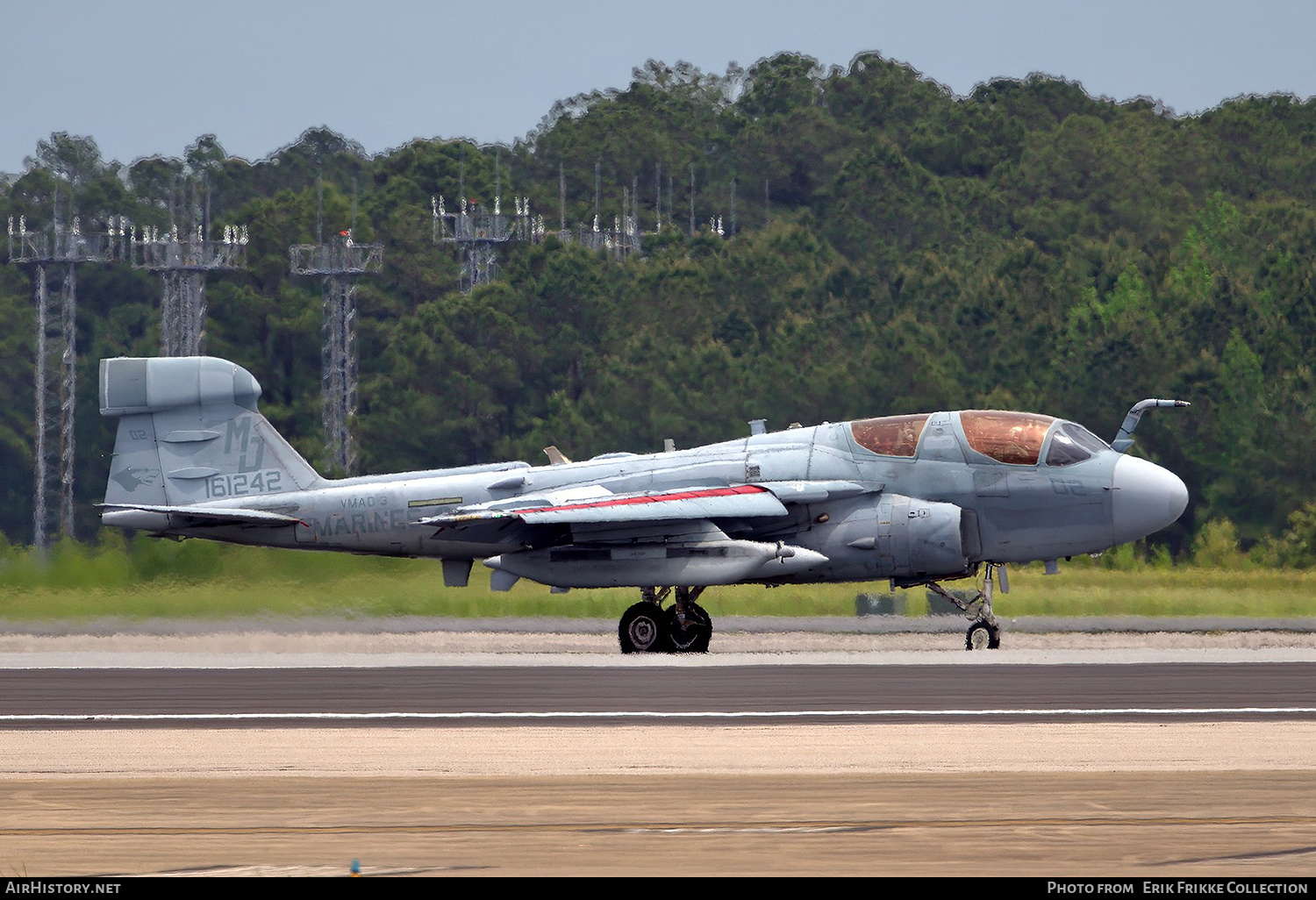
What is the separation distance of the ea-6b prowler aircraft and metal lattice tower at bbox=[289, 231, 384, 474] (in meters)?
37.3

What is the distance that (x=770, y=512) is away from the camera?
2473cm

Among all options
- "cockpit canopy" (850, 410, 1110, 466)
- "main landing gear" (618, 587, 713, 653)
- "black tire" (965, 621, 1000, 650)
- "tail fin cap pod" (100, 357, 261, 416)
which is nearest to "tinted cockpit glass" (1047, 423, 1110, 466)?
"cockpit canopy" (850, 410, 1110, 466)

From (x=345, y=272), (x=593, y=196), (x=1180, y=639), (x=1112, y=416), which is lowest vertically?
(x=1180, y=639)

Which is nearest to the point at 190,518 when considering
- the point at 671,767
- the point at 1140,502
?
the point at 1140,502

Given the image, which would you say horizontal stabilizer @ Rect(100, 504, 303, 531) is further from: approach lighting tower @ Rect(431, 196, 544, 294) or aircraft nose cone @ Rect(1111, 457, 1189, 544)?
approach lighting tower @ Rect(431, 196, 544, 294)

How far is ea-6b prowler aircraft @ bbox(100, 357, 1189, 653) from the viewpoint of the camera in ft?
81.5

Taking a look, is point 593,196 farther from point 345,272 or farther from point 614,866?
point 614,866

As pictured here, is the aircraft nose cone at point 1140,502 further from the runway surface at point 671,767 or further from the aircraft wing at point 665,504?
the aircraft wing at point 665,504

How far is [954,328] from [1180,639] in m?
37.0

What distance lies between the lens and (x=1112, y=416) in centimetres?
5350

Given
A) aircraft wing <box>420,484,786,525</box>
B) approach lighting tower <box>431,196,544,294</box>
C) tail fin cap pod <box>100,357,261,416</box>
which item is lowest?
aircraft wing <box>420,484,786,525</box>

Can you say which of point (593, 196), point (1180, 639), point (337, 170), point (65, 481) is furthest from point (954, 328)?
point (337, 170)

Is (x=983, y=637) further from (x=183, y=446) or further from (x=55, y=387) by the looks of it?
(x=55, y=387)
